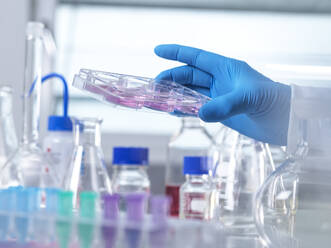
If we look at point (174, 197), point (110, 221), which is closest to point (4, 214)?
point (110, 221)

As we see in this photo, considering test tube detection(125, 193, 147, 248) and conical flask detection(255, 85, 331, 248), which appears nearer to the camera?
test tube detection(125, 193, 147, 248)

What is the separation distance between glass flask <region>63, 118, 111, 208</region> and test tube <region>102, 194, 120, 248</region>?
0.56 m

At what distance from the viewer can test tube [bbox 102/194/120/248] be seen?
0.70m

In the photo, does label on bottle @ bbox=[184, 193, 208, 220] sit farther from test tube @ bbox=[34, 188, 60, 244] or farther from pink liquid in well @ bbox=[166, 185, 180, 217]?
test tube @ bbox=[34, 188, 60, 244]

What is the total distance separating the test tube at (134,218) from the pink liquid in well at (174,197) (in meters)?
0.87

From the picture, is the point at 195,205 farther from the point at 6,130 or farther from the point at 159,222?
the point at 159,222

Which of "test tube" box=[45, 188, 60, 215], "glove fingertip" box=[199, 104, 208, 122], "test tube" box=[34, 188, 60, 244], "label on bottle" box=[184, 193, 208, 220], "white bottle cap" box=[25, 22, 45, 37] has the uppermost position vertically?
"white bottle cap" box=[25, 22, 45, 37]

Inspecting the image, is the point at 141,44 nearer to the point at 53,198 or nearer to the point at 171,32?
the point at 171,32

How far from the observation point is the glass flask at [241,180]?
1.26m

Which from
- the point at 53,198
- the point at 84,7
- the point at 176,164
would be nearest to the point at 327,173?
the point at 53,198

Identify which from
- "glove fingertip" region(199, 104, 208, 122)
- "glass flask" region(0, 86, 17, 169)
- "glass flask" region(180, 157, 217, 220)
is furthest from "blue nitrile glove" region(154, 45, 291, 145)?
"glass flask" region(0, 86, 17, 169)

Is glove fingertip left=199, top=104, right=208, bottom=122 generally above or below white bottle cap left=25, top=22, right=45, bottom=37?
below

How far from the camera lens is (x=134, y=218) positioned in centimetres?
70

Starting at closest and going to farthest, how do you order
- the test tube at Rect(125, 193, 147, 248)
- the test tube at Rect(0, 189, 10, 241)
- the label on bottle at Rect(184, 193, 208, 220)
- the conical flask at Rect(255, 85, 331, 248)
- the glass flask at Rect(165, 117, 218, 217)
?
the test tube at Rect(125, 193, 147, 248)
the test tube at Rect(0, 189, 10, 241)
the conical flask at Rect(255, 85, 331, 248)
the label on bottle at Rect(184, 193, 208, 220)
the glass flask at Rect(165, 117, 218, 217)
